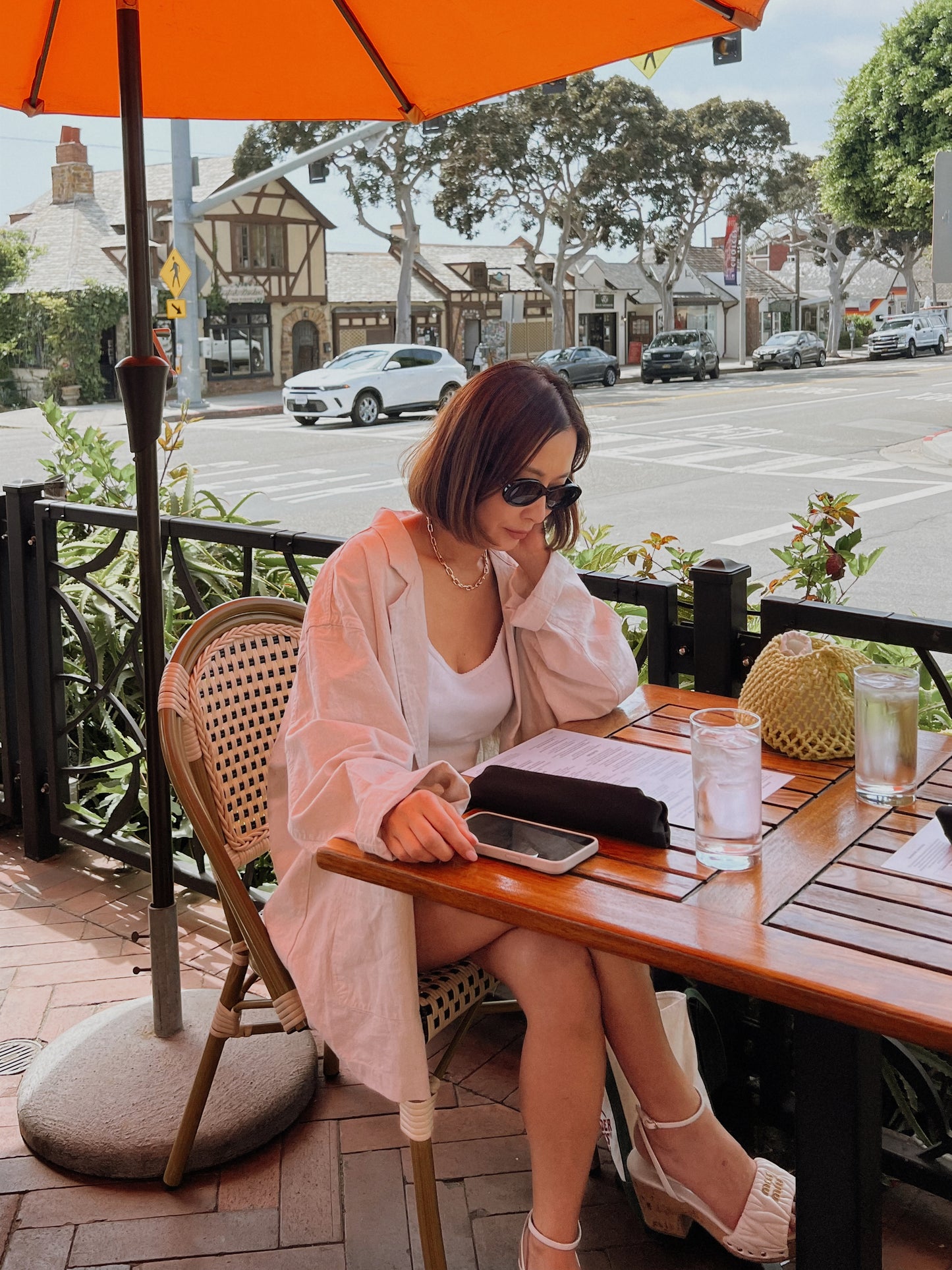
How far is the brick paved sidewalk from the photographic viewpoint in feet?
5.85

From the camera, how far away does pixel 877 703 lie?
1445 millimetres

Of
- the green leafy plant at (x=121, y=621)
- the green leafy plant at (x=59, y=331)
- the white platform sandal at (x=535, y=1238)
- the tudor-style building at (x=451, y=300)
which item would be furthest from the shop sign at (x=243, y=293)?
the white platform sandal at (x=535, y=1238)

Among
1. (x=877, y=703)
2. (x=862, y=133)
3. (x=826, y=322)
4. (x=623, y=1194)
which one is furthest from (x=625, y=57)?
(x=826, y=322)

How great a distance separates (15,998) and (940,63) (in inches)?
887

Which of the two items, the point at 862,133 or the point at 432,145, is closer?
the point at 862,133

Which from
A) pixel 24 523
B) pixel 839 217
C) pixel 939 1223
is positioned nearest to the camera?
pixel 939 1223

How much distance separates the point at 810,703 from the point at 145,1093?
1.33m

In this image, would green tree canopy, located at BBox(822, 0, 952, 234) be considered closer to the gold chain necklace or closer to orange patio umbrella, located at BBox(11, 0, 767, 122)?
orange patio umbrella, located at BBox(11, 0, 767, 122)

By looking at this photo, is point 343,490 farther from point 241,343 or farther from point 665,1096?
point 241,343

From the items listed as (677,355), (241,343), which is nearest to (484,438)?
(677,355)

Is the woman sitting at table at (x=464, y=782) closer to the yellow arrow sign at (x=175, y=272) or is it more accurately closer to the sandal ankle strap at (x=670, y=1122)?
the sandal ankle strap at (x=670, y=1122)

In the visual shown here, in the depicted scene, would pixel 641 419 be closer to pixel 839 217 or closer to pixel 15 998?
pixel 839 217

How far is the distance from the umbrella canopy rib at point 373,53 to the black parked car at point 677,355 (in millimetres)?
29605

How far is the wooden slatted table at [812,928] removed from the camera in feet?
3.45
